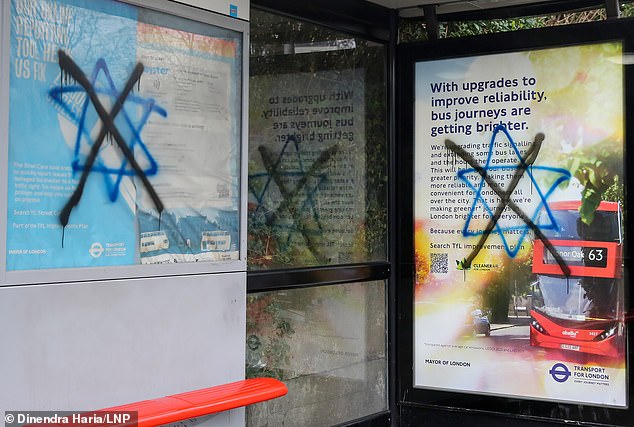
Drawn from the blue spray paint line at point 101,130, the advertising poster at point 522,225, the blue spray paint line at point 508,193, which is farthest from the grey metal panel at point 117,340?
the blue spray paint line at point 508,193

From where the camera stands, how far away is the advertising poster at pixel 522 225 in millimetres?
4574

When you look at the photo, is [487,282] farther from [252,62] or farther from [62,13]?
[62,13]

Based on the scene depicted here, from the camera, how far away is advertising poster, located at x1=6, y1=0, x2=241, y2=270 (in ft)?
9.89

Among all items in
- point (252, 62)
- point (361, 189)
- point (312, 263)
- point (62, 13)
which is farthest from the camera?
point (361, 189)

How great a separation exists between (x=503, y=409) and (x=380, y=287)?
1048 millimetres

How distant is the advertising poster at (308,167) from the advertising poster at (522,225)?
0.45 metres

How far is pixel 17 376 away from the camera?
2938mm

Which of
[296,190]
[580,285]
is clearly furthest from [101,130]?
[580,285]

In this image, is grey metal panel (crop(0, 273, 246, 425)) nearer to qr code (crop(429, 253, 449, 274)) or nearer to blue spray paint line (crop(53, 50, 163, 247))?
blue spray paint line (crop(53, 50, 163, 247))

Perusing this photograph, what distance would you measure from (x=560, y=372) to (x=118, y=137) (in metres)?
2.90

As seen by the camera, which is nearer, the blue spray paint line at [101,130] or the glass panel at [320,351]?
the blue spray paint line at [101,130]

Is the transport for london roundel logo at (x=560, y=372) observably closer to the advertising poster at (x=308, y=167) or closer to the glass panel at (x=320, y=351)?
the glass panel at (x=320, y=351)

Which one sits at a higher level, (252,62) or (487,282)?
(252,62)

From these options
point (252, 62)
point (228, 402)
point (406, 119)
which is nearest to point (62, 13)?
point (252, 62)
